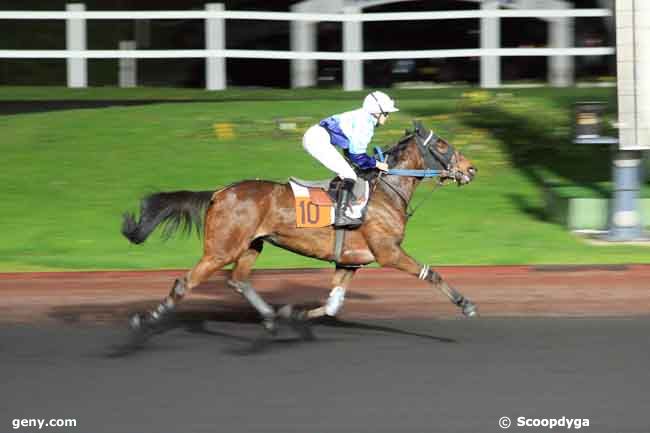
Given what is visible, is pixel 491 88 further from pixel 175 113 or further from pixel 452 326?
pixel 452 326

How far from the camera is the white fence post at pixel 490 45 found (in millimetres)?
21078

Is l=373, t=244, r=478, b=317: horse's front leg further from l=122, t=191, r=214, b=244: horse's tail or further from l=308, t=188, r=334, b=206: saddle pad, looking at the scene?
l=122, t=191, r=214, b=244: horse's tail

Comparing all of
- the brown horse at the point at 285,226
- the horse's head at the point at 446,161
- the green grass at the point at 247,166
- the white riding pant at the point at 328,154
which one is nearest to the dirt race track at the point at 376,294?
the green grass at the point at 247,166

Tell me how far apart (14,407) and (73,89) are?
46.7ft

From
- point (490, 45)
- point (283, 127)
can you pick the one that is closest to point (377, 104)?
point (283, 127)

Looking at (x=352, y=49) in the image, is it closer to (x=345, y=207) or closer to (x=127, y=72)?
(x=127, y=72)

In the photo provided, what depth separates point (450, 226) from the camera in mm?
13484

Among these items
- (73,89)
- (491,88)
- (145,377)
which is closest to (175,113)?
(73,89)

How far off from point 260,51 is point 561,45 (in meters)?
5.33

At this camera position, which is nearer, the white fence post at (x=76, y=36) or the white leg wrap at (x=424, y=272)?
the white leg wrap at (x=424, y=272)

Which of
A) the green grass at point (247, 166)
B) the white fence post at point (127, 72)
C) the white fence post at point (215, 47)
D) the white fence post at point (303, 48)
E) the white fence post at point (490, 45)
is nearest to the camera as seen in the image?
the green grass at point (247, 166)

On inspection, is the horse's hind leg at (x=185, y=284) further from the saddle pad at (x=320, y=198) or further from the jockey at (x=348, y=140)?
the jockey at (x=348, y=140)

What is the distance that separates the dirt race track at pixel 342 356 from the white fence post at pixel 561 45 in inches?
443

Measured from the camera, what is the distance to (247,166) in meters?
15.8
